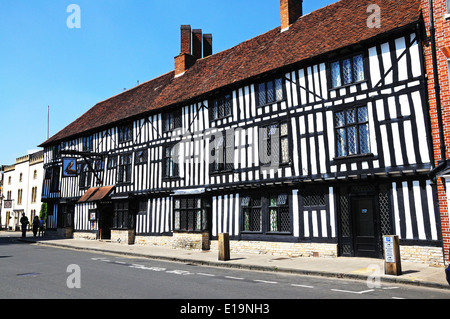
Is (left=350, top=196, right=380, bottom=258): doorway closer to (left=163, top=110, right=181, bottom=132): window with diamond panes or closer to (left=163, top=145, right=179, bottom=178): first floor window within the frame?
(left=163, top=145, right=179, bottom=178): first floor window

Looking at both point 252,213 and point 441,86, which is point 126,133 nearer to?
point 252,213

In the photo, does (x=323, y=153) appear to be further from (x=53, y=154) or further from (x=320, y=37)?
(x=53, y=154)

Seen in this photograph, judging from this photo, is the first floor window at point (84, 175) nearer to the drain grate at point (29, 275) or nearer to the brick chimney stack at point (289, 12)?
the drain grate at point (29, 275)

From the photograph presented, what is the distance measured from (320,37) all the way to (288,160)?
555 cm

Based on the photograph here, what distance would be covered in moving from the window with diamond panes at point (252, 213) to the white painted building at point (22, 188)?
1115 inches

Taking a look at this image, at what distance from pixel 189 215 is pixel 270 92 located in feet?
24.2

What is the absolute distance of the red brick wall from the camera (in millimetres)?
11016

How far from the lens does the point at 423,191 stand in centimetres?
1166

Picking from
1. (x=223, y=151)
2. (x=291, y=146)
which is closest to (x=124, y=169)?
(x=223, y=151)

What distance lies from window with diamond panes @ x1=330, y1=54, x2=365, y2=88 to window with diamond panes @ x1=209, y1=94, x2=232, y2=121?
17.6 ft

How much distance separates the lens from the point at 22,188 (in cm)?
4106

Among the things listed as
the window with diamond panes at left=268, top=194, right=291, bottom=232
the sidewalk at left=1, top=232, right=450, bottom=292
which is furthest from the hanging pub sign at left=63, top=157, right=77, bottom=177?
the window with diamond panes at left=268, top=194, right=291, bottom=232

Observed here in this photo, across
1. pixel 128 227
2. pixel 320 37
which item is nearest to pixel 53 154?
pixel 128 227

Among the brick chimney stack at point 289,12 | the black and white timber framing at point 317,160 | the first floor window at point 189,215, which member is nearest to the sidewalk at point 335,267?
the black and white timber framing at point 317,160
